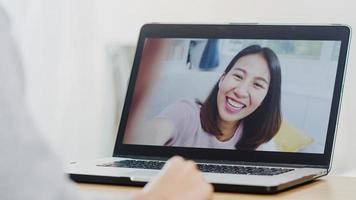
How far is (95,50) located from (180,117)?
0.60 metres

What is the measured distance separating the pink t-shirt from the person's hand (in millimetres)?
417

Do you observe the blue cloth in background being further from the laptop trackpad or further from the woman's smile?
the laptop trackpad

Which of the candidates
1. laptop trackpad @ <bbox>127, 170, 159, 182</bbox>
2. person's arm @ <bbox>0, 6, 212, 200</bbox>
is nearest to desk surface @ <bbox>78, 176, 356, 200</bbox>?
laptop trackpad @ <bbox>127, 170, 159, 182</bbox>

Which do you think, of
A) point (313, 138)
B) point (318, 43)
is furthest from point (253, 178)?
point (318, 43)

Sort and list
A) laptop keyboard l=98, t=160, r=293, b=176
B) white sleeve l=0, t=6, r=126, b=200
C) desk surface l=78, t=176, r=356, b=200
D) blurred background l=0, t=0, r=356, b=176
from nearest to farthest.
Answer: white sleeve l=0, t=6, r=126, b=200
desk surface l=78, t=176, r=356, b=200
laptop keyboard l=98, t=160, r=293, b=176
blurred background l=0, t=0, r=356, b=176

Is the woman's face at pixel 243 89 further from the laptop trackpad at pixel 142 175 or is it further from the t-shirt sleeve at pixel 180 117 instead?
the laptop trackpad at pixel 142 175

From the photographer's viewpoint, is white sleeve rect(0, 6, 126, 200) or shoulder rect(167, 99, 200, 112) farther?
shoulder rect(167, 99, 200, 112)

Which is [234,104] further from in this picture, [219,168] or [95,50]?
[95,50]

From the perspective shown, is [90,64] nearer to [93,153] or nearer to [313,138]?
[93,153]

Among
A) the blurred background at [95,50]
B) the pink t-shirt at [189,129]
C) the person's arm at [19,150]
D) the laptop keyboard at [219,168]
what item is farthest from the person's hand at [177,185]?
the blurred background at [95,50]

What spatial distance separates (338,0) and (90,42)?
59 cm

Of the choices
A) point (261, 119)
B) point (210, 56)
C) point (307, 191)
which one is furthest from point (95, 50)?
point (307, 191)

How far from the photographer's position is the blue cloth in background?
3.30ft

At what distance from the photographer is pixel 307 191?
2.52ft
